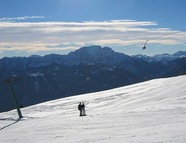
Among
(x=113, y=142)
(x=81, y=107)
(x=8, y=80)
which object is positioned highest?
(x=8, y=80)

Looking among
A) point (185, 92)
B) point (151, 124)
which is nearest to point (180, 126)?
point (151, 124)

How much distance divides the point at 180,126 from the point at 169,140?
4.69 metres

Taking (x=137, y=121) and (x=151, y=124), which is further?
(x=137, y=121)

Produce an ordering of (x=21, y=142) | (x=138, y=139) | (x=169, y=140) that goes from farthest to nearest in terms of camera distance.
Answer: (x=21, y=142)
(x=138, y=139)
(x=169, y=140)

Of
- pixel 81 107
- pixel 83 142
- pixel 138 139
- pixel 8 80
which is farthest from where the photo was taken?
pixel 8 80

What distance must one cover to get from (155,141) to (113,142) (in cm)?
255

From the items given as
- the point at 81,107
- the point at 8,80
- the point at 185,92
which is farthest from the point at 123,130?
the point at 8,80

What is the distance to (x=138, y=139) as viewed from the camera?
17922 mm

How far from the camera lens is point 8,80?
173ft

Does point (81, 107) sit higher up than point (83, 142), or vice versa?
point (81, 107)

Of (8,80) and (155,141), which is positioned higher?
(8,80)

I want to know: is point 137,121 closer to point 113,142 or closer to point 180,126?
point 180,126

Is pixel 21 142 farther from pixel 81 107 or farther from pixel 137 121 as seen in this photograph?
pixel 81 107

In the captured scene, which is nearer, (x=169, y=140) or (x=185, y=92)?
(x=169, y=140)
